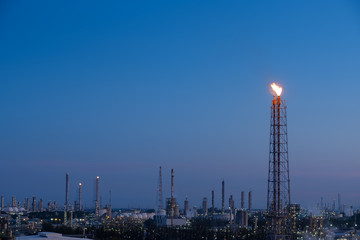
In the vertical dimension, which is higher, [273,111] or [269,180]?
[273,111]

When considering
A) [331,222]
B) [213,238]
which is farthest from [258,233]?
[331,222]

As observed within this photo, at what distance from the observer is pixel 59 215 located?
110 metres

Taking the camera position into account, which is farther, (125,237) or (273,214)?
(125,237)

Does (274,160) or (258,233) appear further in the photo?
(258,233)

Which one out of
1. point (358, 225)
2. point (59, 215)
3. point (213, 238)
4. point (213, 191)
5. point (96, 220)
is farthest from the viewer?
point (213, 191)

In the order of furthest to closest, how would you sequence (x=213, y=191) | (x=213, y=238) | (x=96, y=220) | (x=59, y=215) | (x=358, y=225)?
(x=213, y=191) < (x=59, y=215) < (x=96, y=220) < (x=358, y=225) < (x=213, y=238)

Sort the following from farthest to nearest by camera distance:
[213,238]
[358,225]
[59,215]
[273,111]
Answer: [59,215] < [358,225] < [213,238] < [273,111]

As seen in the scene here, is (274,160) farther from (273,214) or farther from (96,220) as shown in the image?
(96,220)

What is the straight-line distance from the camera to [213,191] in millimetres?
126125

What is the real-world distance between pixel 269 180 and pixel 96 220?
7714 centimetres

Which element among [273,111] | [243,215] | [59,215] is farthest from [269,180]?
[59,215]

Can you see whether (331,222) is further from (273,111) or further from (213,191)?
(273,111)

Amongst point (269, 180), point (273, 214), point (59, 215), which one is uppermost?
point (269, 180)

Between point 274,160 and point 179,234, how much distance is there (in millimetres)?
37297
